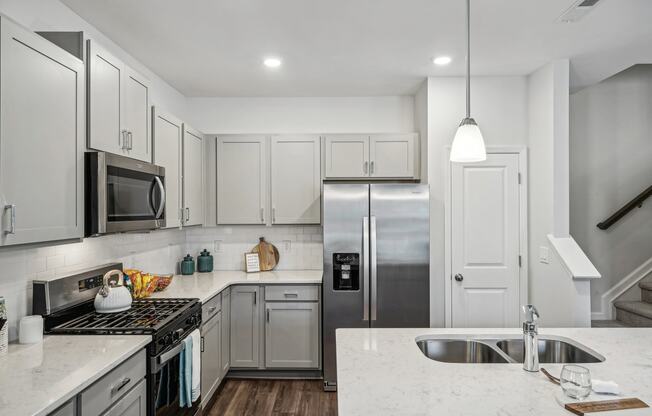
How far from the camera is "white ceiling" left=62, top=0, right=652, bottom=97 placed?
2391mm

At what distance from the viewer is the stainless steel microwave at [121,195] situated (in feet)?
6.42

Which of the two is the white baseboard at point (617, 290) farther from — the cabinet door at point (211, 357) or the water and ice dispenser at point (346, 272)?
the cabinet door at point (211, 357)

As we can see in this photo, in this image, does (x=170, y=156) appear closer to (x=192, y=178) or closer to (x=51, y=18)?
(x=192, y=178)

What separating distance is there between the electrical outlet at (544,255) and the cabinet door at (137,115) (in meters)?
3.01

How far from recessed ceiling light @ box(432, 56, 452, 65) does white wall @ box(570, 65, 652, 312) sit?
197cm

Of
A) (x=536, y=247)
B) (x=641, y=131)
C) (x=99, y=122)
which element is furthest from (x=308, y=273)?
(x=641, y=131)

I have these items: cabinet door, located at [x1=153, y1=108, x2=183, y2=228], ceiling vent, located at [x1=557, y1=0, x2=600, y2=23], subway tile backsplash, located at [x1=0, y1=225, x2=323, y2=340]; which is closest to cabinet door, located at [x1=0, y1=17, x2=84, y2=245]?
subway tile backsplash, located at [x1=0, y1=225, x2=323, y2=340]

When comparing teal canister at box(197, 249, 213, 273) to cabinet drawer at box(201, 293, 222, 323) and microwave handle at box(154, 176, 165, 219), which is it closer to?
cabinet drawer at box(201, 293, 222, 323)

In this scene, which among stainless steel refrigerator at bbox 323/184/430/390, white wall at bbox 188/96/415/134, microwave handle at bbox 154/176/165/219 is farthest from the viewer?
white wall at bbox 188/96/415/134

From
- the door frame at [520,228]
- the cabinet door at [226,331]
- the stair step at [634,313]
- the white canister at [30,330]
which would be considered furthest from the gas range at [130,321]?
the stair step at [634,313]

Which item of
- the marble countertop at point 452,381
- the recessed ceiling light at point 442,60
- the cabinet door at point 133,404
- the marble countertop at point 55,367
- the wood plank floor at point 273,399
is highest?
the recessed ceiling light at point 442,60

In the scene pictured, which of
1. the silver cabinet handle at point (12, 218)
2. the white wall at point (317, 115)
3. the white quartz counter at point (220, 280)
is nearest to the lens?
the silver cabinet handle at point (12, 218)

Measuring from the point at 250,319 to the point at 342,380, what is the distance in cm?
227

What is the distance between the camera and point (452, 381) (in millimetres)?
1509
